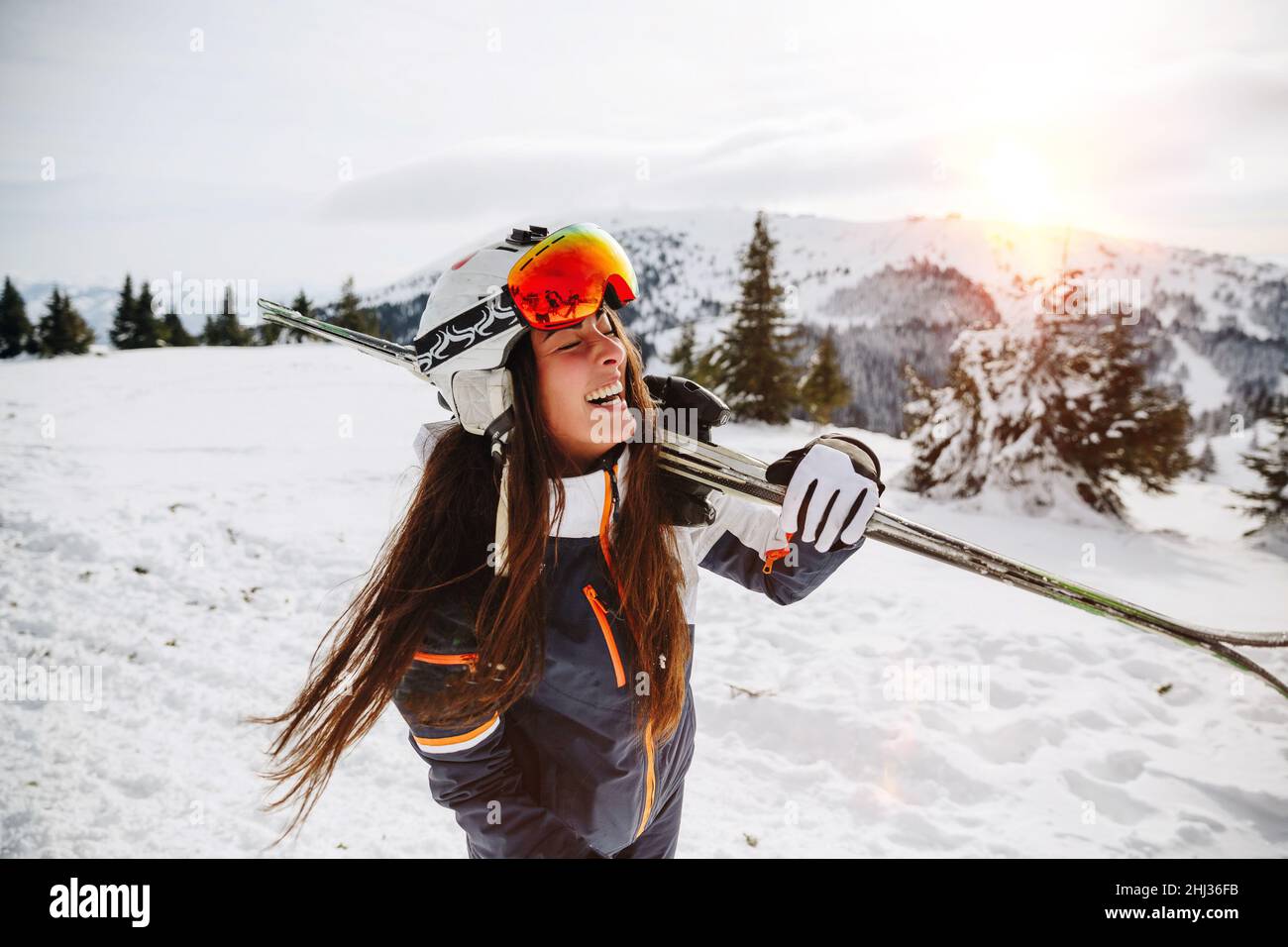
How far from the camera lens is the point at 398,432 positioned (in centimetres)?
1341

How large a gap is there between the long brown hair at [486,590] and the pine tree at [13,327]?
Answer: 1604 inches

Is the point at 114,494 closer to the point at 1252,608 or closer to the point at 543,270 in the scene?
the point at 543,270

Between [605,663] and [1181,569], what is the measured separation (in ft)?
33.1

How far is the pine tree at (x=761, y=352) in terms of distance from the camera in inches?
836

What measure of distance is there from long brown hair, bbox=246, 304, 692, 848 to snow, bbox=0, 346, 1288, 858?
0.94 ft

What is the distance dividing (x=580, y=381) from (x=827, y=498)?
0.77m

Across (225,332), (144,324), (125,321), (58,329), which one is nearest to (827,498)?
(58,329)

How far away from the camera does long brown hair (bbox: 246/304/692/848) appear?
1800 millimetres

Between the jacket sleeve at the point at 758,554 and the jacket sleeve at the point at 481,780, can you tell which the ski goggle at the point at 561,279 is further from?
the jacket sleeve at the point at 481,780

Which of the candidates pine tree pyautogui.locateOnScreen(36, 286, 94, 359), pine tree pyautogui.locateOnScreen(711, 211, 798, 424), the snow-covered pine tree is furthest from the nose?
pine tree pyautogui.locateOnScreen(36, 286, 94, 359)

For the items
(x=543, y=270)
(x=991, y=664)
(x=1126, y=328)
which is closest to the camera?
(x=543, y=270)

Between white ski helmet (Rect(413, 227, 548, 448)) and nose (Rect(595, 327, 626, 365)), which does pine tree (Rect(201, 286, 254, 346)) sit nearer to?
white ski helmet (Rect(413, 227, 548, 448))
